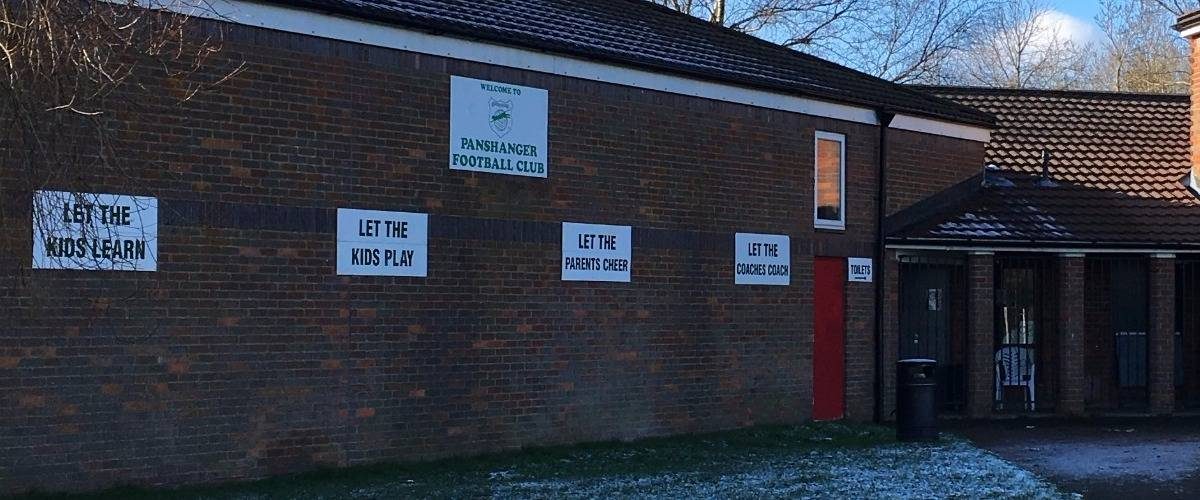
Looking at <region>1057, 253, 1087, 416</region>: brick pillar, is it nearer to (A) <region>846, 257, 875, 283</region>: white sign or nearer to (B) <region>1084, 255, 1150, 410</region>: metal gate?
(B) <region>1084, 255, 1150, 410</region>: metal gate

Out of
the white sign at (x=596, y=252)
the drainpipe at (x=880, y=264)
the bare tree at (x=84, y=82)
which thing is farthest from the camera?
the drainpipe at (x=880, y=264)

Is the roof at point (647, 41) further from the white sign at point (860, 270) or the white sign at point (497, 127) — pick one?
the white sign at point (860, 270)

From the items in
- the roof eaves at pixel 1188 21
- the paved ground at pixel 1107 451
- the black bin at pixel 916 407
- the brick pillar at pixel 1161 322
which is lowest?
the paved ground at pixel 1107 451

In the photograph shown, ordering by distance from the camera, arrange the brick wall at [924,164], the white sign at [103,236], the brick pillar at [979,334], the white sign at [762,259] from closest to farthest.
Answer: the white sign at [103,236]
the white sign at [762,259]
the brick wall at [924,164]
the brick pillar at [979,334]

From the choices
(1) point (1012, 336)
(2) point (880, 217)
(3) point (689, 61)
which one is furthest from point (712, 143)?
(1) point (1012, 336)

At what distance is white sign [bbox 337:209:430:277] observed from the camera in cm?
1229

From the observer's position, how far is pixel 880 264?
1769cm

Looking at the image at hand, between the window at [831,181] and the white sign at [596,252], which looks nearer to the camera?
the white sign at [596,252]

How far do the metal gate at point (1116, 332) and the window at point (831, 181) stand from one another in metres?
4.49

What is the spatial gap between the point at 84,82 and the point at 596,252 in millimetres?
6774

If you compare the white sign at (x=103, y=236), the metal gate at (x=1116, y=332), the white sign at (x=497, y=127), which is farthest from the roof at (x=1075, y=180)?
the white sign at (x=103, y=236)

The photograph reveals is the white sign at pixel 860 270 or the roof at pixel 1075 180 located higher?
the roof at pixel 1075 180

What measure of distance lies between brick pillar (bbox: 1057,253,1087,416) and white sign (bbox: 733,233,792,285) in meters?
4.51

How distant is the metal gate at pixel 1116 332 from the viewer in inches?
763
